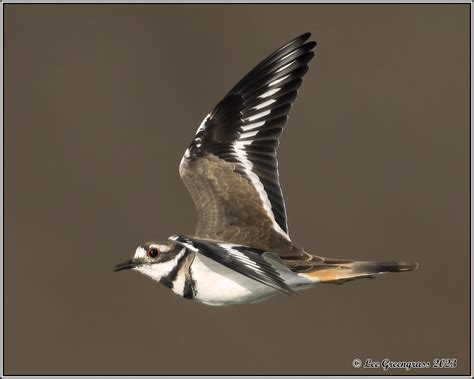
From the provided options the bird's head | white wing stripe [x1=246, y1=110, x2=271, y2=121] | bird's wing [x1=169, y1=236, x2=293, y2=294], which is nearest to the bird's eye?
the bird's head

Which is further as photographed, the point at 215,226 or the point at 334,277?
the point at 215,226

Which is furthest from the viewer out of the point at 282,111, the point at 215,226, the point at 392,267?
the point at 282,111

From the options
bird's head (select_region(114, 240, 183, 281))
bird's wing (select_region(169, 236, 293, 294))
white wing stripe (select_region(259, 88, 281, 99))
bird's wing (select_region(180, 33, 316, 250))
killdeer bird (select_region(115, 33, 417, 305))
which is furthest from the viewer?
white wing stripe (select_region(259, 88, 281, 99))

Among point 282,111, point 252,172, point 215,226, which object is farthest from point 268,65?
point 215,226

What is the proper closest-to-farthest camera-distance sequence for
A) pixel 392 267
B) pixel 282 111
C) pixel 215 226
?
1. pixel 392 267
2. pixel 215 226
3. pixel 282 111

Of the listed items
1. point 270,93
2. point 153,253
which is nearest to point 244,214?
point 153,253

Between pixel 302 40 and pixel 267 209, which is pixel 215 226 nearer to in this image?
pixel 267 209

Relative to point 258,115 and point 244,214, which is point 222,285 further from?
point 258,115

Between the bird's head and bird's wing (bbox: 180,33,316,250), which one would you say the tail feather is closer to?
bird's wing (bbox: 180,33,316,250)

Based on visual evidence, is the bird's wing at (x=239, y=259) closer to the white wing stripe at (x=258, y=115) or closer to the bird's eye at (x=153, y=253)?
the bird's eye at (x=153, y=253)
